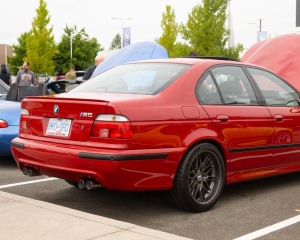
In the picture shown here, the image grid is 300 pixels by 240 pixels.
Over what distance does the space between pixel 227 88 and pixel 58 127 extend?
1692 millimetres

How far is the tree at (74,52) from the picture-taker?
7331 centimetres

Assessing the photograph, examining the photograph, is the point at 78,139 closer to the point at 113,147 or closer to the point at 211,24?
the point at 113,147

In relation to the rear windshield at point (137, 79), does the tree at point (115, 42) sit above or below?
above

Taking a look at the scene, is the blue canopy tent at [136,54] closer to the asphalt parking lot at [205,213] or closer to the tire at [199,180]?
the asphalt parking lot at [205,213]

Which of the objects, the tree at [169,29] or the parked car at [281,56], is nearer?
the parked car at [281,56]

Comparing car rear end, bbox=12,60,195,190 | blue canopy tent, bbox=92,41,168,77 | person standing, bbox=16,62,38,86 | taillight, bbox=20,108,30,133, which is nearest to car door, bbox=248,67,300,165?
car rear end, bbox=12,60,195,190

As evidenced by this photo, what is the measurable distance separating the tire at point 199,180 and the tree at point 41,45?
49365 millimetres

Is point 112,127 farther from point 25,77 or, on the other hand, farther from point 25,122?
point 25,77

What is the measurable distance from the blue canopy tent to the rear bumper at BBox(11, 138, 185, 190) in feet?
19.1

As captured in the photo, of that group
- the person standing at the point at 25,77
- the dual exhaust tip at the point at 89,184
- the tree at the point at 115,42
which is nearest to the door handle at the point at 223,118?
the dual exhaust tip at the point at 89,184

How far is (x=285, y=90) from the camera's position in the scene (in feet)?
20.1

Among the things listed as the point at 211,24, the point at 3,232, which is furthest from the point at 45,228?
the point at 211,24

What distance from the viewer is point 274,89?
19.7 feet

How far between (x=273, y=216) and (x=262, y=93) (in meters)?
1.40
